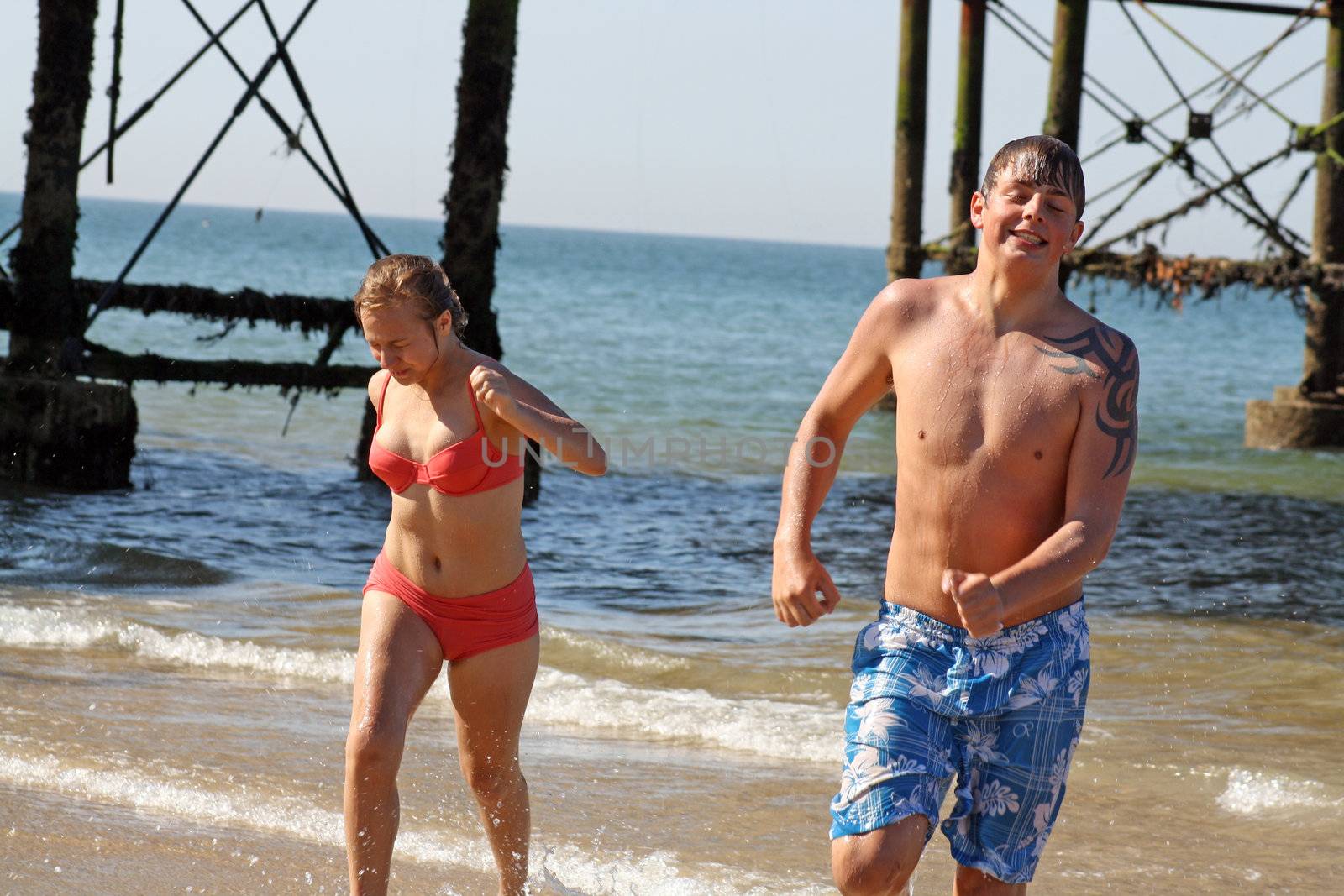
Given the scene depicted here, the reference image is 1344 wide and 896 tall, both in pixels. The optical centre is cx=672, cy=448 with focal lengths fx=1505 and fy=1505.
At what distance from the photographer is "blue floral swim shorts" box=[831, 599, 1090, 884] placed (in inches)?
114

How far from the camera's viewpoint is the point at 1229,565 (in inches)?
372

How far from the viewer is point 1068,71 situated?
11.3 meters

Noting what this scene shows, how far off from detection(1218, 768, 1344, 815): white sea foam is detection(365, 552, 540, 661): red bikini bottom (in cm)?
272

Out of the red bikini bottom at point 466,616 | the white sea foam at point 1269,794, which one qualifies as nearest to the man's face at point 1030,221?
the red bikini bottom at point 466,616

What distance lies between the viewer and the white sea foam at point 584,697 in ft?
18.1

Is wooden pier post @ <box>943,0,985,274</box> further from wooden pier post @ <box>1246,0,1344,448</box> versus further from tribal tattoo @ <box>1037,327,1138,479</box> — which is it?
tribal tattoo @ <box>1037,327,1138,479</box>

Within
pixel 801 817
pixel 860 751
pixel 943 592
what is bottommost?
pixel 801 817

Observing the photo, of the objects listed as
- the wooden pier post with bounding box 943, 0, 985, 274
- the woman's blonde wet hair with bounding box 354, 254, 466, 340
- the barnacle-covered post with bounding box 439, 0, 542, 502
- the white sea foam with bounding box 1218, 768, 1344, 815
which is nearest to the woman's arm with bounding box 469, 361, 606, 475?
the woman's blonde wet hair with bounding box 354, 254, 466, 340

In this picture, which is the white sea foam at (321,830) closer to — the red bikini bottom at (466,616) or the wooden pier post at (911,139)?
the red bikini bottom at (466,616)

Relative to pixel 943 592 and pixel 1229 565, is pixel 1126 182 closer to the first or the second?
pixel 1229 565

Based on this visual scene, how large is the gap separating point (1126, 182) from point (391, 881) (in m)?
9.77

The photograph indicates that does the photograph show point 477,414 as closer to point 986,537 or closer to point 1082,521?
point 986,537

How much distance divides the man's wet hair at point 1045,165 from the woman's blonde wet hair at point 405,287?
4.32 feet

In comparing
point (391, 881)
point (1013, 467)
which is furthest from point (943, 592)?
point (391, 881)
